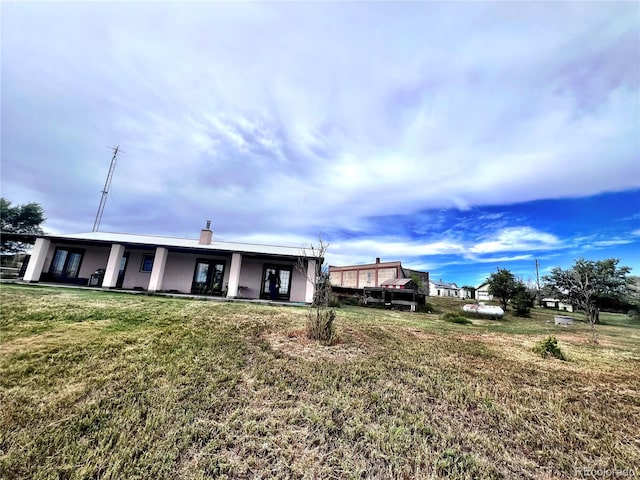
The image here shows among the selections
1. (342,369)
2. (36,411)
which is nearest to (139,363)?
(36,411)

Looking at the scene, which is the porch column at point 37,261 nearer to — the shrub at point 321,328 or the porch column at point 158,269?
the porch column at point 158,269

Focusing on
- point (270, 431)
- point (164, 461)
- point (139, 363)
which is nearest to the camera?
point (164, 461)

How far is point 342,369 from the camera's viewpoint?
15.3 feet

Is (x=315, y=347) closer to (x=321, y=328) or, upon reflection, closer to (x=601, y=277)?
(x=321, y=328)

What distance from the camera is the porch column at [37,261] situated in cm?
1241

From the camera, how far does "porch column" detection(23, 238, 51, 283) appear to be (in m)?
12.4

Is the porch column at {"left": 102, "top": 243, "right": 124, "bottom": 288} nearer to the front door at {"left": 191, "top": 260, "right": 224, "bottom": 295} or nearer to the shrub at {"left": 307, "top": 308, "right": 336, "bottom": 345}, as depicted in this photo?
the front door at {"left": 191, "top": 260, "right": 224, "bottom": 295}

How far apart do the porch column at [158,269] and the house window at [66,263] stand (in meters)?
5.24

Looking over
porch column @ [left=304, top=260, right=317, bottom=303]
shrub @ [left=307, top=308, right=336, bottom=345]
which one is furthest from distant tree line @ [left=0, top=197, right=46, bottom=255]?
shrub @ [left=307, top=308, right=336, bottom=345]

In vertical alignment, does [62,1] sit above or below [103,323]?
above

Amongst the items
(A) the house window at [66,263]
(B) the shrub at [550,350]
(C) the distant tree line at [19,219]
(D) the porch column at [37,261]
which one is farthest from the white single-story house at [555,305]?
(C) the distant tree line at [19,219]

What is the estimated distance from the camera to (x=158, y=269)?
13.0 metres

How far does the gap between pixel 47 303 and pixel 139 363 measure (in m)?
6.11

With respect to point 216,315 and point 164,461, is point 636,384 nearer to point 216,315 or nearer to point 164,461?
point 164,461
